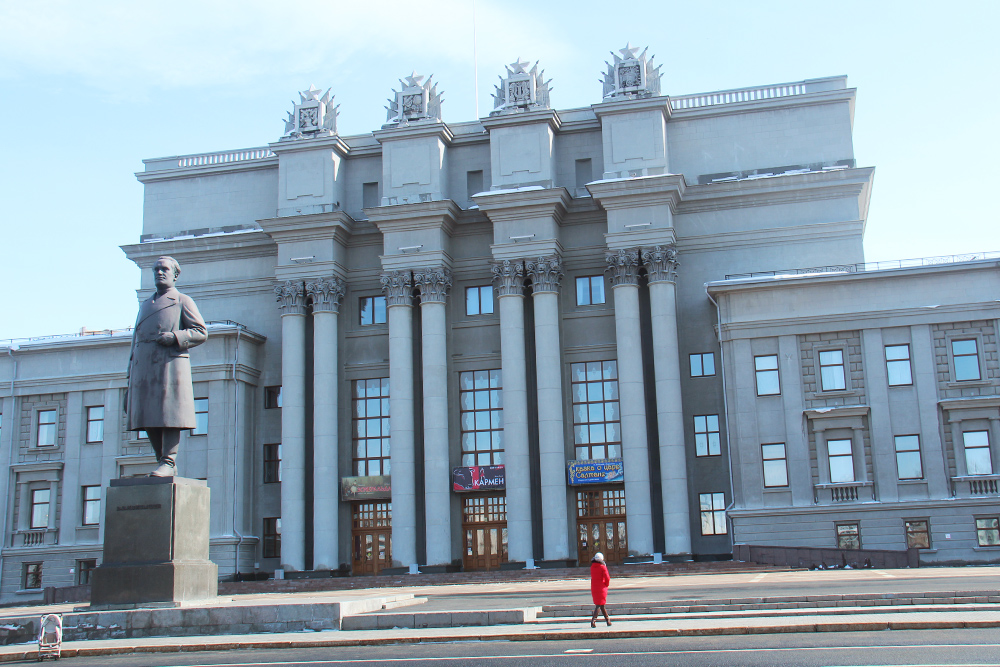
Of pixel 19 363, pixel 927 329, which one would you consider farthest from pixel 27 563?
pixel 927 329

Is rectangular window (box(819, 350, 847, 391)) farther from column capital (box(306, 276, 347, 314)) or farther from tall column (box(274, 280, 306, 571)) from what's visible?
tall column (box(274, 280, 306, 571))

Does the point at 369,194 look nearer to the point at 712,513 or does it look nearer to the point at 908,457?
the point at 712,513

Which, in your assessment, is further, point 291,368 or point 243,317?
point 243,317

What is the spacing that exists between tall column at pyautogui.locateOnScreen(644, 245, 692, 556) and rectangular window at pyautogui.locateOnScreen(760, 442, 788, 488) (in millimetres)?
3747

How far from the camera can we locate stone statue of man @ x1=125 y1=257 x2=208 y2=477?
66.2 feet

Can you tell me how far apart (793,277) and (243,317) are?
2827cm

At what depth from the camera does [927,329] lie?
139 ft

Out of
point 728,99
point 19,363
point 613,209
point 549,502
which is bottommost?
point 549,502

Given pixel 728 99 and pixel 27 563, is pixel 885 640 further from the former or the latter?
pixel 27 563

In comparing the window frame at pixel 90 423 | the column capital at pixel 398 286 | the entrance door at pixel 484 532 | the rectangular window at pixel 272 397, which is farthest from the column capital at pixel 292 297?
the entrance door at pixel 484 532

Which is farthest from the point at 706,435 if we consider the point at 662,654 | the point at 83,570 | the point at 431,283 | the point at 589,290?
the point at 662,654

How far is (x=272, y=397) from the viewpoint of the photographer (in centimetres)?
5319

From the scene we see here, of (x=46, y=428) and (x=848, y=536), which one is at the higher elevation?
(x=46, y=428)

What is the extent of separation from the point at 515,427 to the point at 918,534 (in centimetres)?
1747
